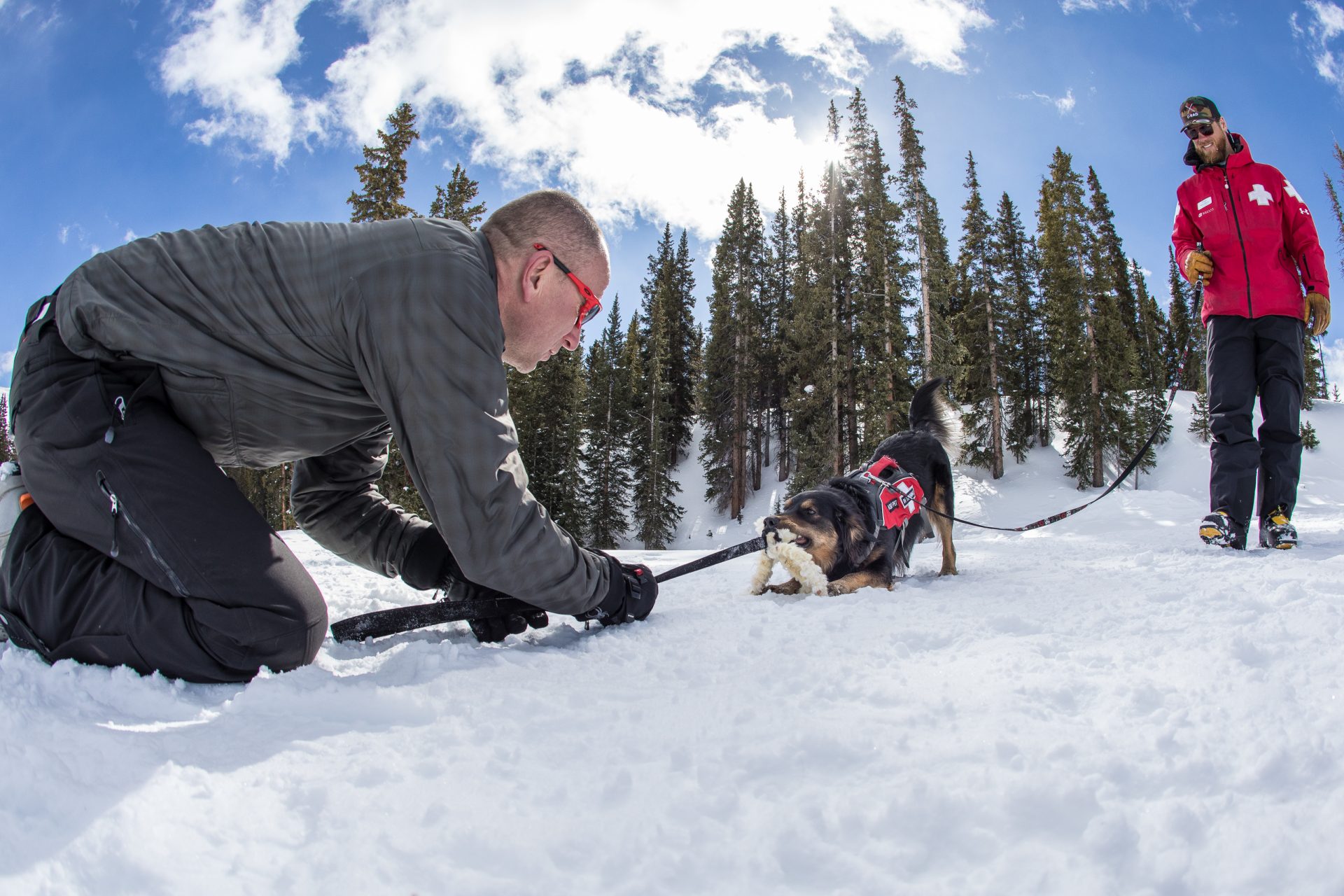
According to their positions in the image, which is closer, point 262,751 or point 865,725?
point 262,751

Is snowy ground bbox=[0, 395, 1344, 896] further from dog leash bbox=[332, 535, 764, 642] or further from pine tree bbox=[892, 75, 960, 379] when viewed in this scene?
pine tree bbox=[892, 75, 960, 379]

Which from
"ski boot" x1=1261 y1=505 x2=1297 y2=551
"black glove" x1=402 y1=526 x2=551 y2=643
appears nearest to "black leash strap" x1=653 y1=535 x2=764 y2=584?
Result: "black glove" x1=402 y1=526 x2=551 y2=643

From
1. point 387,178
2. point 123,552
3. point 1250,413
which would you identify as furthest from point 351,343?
point 387,178

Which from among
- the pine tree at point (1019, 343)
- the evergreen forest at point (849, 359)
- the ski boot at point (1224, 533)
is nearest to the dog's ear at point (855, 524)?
the ski boot at point (1224, 533)

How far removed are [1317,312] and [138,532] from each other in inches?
244

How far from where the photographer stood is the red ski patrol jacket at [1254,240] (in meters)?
4.21

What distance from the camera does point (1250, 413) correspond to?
425 cm

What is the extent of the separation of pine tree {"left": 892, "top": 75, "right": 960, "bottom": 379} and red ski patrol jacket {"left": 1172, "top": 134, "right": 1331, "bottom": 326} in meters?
16.9

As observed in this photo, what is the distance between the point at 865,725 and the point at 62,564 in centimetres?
221

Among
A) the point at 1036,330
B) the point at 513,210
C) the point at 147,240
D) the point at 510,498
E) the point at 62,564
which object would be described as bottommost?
the point at 62,564

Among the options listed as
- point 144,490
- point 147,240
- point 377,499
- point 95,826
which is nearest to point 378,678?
point 144,490

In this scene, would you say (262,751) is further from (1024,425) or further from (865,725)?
(1024,425)

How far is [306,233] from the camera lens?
2068 millimetres

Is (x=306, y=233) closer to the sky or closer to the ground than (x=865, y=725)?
closer to the sky
